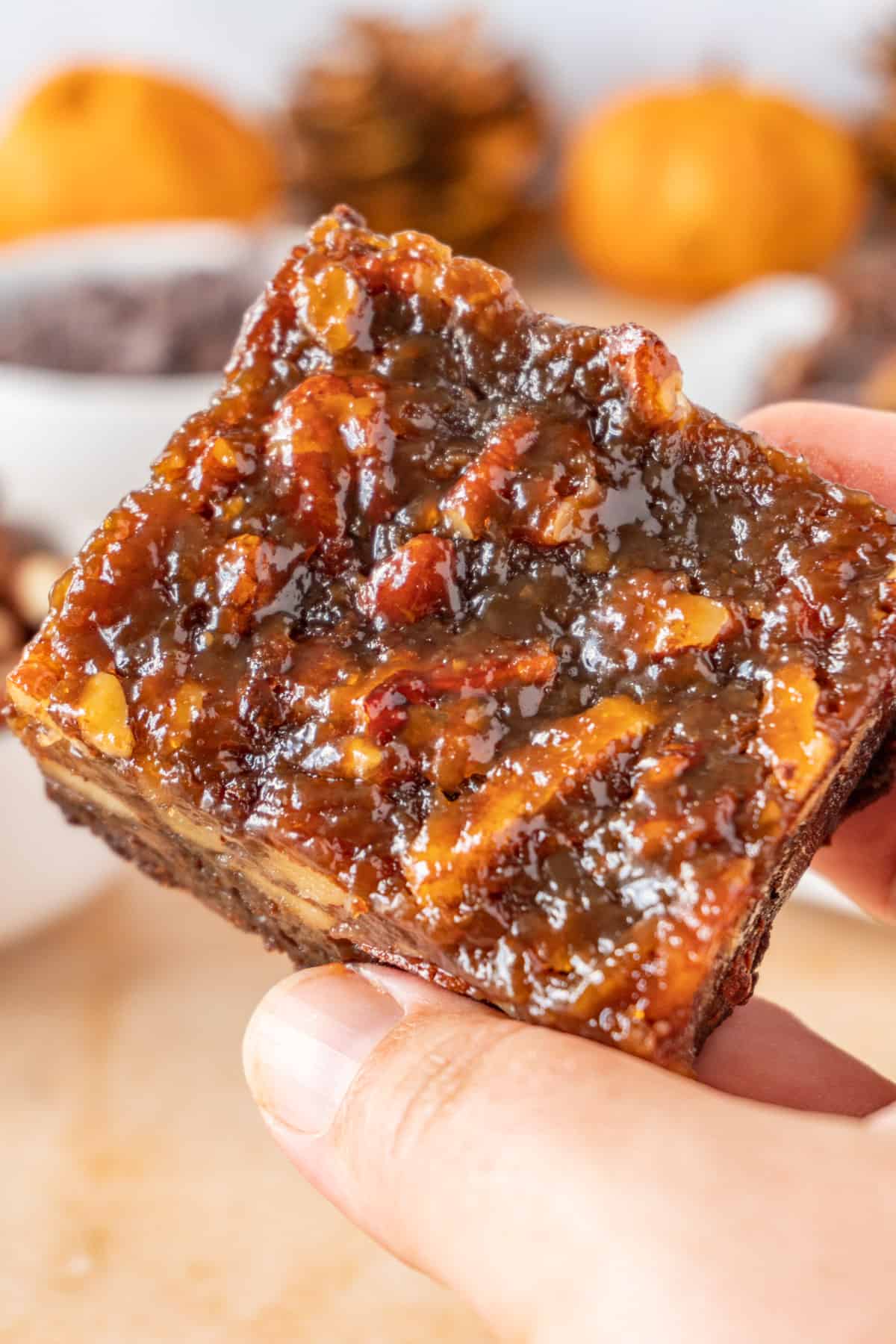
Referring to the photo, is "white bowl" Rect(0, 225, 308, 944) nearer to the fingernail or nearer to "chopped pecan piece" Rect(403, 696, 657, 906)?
the fingernail

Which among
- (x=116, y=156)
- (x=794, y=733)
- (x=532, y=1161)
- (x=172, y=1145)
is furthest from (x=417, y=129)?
(x=532, y=1161)

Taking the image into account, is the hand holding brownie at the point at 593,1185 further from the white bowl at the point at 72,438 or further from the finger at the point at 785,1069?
the white bowl at the point at 72,438

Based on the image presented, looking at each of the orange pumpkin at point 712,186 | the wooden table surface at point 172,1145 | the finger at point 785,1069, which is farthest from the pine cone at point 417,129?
the finger at point 785,1069

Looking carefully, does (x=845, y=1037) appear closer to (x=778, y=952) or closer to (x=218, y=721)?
(x=778, y=952)

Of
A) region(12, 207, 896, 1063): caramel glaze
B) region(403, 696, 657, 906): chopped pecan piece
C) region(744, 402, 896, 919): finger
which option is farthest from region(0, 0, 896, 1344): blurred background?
region(403, 696, 657, 906): chopped pecan piece

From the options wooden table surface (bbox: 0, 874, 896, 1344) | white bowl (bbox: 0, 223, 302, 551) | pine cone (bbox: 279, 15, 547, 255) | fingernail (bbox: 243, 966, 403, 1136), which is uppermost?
pine cone (bbox: 279, 15, 547, 255)

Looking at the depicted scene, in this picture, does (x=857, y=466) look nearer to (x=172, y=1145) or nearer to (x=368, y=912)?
(x=368, y=912)

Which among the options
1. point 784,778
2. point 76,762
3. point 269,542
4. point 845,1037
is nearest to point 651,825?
point 784,778
